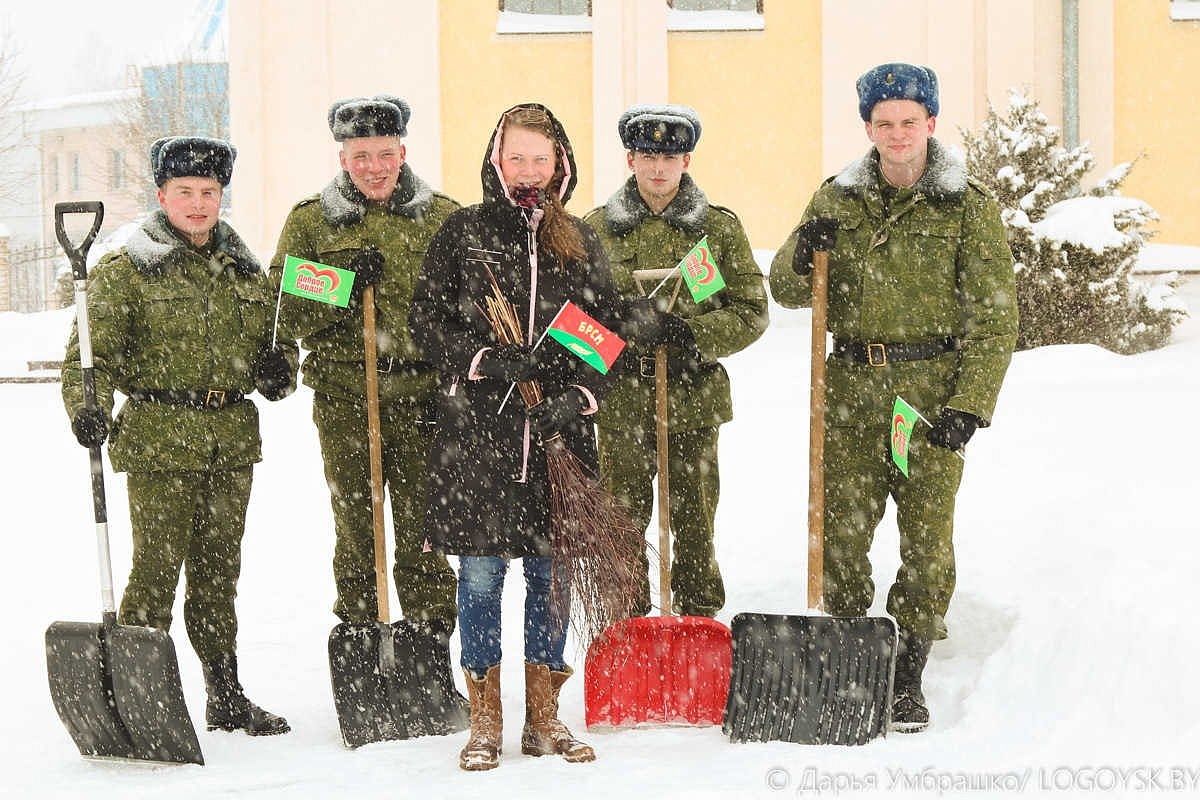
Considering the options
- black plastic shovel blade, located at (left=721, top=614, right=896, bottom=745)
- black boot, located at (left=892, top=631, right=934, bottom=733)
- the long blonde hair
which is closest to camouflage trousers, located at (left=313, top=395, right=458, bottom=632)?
the long blonde hair

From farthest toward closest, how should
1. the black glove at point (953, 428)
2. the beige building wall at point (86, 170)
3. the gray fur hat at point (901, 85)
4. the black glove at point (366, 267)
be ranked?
the beige building wall at point (86, 170) → the black glove at point (366, 267) → the gray fur hat at point (901, 85) → the black glove at point (953, 428)

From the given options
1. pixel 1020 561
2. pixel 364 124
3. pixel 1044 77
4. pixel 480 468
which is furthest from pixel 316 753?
pixel 1044 77

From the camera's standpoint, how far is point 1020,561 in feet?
19.9

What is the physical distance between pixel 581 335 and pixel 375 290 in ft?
3.83

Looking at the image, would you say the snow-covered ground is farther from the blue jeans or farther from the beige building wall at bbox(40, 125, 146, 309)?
the beige building wall at bbox(40, 125, 146, 309)

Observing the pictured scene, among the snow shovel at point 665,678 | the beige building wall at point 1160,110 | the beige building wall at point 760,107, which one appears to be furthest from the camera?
the beige building wall at point 760,107

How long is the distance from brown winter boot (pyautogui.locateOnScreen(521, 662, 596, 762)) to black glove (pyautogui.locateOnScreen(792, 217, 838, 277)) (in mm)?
1674

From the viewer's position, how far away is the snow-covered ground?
14.3ft

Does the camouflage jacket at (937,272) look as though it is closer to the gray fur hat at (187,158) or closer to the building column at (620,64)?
the gray fur hat at (187,158)

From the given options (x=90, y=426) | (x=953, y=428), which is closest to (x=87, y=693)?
Result: (x=90, y=426)

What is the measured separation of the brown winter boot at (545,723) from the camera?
4.71 meters

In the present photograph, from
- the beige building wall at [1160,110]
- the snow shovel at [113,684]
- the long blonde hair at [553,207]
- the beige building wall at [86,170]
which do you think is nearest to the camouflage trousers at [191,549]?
the snow shovel at [113,684]

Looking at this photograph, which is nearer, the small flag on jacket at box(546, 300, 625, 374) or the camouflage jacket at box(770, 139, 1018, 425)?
the small flag on jacket at box(546, 300, 625, 374)

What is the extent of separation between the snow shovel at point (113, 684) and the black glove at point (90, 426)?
0.04 meters
